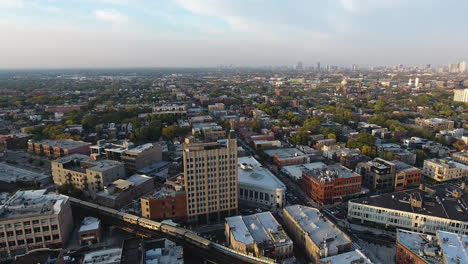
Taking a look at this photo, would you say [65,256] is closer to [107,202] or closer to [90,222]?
[90,222]

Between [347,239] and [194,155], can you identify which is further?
[194,155]

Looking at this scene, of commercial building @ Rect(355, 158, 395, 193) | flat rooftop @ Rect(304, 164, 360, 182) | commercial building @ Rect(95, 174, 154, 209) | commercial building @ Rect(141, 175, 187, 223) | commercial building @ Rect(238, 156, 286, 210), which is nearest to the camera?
commercial building @ Rect(141, 175, 187, 223)

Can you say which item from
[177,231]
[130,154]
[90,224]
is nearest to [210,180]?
[177,231]

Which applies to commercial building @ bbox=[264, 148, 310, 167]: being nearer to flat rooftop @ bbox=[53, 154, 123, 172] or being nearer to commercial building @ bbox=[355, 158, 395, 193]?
commercial building @ bbox=[355, 158, 395, 193]

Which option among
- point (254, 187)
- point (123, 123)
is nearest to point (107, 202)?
point (254, 187)

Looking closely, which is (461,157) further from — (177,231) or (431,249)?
(177,231)


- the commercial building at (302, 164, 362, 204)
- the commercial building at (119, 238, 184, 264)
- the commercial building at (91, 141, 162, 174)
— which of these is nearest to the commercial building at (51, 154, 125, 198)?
the commercial building at (91, 141, 162, 174)

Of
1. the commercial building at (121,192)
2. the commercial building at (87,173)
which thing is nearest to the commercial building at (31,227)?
the commercial building at (121,192)
